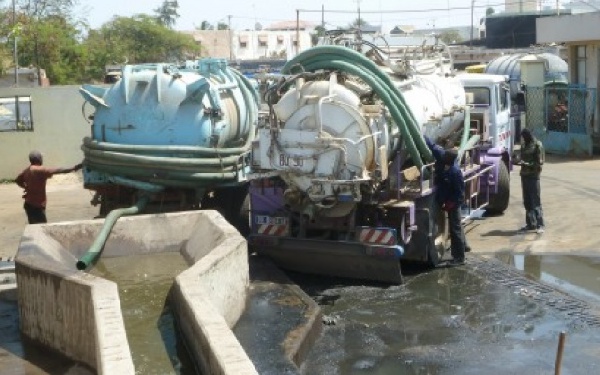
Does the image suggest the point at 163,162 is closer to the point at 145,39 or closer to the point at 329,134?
the point at 329,134

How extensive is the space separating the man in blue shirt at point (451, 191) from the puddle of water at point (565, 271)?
32.0 inches

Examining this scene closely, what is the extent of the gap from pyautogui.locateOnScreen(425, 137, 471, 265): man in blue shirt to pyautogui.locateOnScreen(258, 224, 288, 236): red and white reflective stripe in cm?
202

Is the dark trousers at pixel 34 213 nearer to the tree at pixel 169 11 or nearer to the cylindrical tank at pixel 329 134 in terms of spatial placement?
the cylindrical tank at pixel 329 134

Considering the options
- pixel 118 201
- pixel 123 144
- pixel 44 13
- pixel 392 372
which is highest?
pixel 44 13

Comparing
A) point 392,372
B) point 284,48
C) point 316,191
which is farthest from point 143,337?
point 284,48

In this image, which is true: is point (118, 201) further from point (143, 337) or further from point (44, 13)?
point (44, 13)

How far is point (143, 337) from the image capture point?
7.14 m

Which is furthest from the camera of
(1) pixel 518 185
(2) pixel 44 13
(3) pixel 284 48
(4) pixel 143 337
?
(3) pixel 284 48

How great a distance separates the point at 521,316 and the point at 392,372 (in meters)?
2.09

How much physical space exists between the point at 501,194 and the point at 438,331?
624 cm

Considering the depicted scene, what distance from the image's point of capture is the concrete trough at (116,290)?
5.79 meters

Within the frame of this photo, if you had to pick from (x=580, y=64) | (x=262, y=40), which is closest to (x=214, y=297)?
(x=580, y=64)

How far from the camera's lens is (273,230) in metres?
10.4

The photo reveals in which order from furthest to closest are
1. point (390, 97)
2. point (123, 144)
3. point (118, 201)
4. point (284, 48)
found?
1. point (284, 48)
2. point (118, 201)
3. point (123, 144)
4. point (390, 97)
